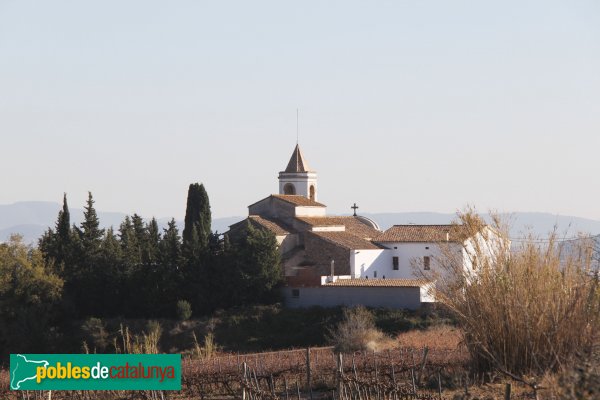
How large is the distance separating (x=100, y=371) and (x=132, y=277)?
1021 inches

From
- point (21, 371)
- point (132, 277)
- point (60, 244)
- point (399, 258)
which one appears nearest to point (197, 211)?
point (132, 277)

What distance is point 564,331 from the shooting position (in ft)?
49.4

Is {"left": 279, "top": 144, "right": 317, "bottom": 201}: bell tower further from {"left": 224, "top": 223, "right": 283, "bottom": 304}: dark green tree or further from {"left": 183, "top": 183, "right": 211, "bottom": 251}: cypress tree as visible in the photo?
{"left": 224, "top": 223, "right": 283, "bottom": 304}: dark green tree

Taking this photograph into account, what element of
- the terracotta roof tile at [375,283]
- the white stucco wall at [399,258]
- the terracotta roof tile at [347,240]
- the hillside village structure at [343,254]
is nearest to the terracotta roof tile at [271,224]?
the hillside village structure at [343,254]

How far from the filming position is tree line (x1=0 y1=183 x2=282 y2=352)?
40344mm

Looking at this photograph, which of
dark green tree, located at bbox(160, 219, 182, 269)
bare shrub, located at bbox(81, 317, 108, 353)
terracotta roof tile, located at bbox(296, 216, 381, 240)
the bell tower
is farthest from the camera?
the bell tower

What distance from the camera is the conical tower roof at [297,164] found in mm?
58031

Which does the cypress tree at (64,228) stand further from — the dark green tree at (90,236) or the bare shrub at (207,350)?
the bare shrub at (207,350)

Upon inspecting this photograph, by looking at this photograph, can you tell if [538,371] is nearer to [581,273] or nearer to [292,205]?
[581,273]

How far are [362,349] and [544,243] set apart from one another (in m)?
14.8

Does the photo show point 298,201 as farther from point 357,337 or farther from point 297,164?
point 357,337

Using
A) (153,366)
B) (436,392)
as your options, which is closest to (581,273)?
(436,392)

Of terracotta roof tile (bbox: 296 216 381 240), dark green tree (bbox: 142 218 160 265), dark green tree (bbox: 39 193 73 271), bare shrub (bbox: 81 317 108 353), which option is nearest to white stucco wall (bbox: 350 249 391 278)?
terracotta roof tile (bbox: 296 216 381 240)

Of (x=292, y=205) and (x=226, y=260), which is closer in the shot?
(x=226, y=260)
